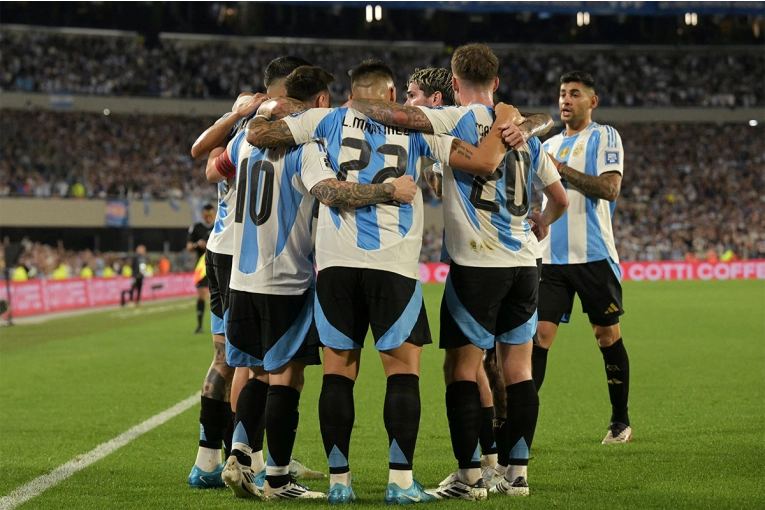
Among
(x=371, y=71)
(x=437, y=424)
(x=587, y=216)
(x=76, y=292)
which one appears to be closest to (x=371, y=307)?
(x=371, y=71)

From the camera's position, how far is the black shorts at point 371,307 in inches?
186

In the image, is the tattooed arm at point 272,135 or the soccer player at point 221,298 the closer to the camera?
the tattooed arm at point 272,135

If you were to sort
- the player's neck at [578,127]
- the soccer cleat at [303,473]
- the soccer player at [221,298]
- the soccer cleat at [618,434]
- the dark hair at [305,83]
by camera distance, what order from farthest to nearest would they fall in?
the player's neck at [578,127], the soccer cleat at [618,434], the soccer cleat at [303,473], the soccer player at [221,298], the dark hair at [305,83]

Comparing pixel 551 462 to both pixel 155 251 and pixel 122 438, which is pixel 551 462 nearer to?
pixel 122 438

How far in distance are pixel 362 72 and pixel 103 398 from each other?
6242 mm

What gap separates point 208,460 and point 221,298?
0.94 meters

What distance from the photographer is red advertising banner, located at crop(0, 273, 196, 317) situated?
24.0 m

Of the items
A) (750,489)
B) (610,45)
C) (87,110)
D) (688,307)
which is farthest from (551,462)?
(610,45)

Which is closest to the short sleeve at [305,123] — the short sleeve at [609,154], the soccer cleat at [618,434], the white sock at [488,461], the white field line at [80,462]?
the white sock at [488,461]

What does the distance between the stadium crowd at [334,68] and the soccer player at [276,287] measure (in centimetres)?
4322

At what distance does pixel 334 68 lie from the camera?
5059 cm

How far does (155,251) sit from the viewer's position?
146ft

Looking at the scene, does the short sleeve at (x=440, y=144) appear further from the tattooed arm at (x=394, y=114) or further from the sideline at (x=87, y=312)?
the sideline at (x=87, y=312)

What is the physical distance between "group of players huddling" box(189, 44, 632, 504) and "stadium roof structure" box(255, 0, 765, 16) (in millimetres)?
23910
